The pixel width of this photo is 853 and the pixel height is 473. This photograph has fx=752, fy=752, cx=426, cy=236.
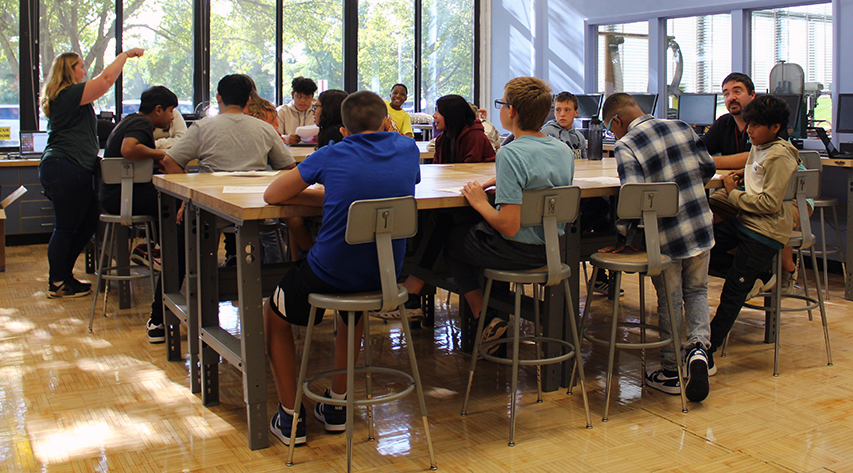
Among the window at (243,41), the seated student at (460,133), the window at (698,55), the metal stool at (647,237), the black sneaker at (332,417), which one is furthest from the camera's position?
the window at (243,41)

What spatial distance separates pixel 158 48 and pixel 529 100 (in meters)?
6.82

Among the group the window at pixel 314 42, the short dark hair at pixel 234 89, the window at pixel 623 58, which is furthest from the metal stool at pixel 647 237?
the window at pixel 314 42

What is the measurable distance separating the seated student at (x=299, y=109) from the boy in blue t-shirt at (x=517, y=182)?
3832 millimetres

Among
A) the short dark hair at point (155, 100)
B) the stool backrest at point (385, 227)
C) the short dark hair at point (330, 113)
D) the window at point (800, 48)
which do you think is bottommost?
the stool backrest at point (385, 227)

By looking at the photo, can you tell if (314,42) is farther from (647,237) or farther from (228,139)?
(647,237)

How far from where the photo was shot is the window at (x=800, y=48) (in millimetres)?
6621

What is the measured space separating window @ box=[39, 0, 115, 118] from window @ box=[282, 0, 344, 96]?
2057 millimetres

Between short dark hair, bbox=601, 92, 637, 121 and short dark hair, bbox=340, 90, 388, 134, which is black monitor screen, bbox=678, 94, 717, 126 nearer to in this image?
short dark hair, bbox=601, 92, 637, 121

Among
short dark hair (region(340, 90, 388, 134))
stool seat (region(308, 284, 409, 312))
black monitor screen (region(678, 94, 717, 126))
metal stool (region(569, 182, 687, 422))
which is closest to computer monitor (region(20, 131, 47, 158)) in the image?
short dark hair (region(340, 90, 388, 134))

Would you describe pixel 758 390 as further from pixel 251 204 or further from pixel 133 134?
pixel 133 134

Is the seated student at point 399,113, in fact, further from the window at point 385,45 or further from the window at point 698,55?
the window at point 698,55

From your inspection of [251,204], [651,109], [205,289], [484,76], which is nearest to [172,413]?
[205,289]

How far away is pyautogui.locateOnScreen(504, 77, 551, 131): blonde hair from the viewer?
8.93 ft

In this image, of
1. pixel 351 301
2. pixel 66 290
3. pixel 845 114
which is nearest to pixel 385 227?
pixel 351 301
